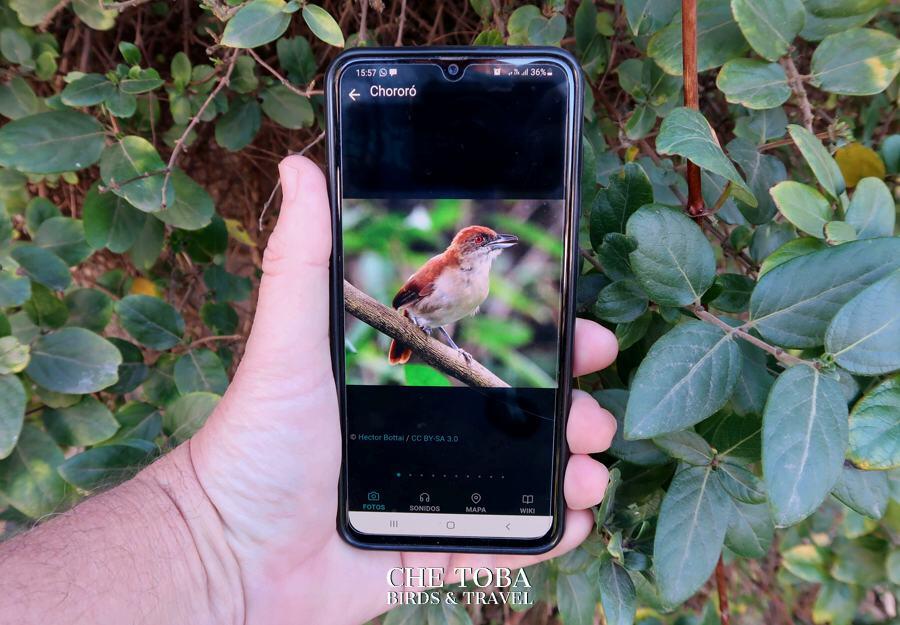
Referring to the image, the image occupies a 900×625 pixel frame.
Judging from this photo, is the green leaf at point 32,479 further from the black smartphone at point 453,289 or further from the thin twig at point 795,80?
the thin twig at point 795,80

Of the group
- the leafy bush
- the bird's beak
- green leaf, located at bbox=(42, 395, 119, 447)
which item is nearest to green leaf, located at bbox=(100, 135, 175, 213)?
the leafy bush

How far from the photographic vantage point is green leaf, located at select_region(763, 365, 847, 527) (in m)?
0.32

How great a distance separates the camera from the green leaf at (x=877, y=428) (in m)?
0.36

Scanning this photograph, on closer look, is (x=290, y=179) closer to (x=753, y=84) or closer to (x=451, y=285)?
(x=451, y=285)

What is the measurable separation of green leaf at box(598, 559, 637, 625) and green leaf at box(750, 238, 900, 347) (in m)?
0.21

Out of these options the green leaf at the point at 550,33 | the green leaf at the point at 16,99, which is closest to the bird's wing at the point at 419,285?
the green leaf at the point at 550,33

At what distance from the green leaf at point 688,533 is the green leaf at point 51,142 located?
644 millimetres

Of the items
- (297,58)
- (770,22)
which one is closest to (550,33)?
(770,22)

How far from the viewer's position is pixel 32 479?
0.59m

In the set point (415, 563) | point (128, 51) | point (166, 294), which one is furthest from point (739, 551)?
point (166, 294)

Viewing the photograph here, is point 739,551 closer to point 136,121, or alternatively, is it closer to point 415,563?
point 415,563

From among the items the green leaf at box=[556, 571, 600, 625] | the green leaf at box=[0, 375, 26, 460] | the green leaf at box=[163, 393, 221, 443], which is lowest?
Result: the green leaf at box=[556, 571, 600, 625]

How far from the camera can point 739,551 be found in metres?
0.46

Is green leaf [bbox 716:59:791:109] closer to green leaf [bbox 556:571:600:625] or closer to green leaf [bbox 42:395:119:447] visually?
green leaf [bbox 556:571:600:625]
